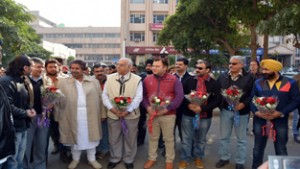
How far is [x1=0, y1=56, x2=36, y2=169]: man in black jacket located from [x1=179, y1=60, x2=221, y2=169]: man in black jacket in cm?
259

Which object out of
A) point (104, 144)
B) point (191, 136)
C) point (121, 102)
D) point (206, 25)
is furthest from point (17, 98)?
point (206, 25)

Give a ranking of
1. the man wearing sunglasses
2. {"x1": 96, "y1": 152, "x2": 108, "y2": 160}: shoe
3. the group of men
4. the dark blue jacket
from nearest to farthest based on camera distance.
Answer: the dark blue jacket
the group of men
the man wearing sunglasses
{"x1": 96, "y1": 152, "x2": 108, "y2": 160}: shoe

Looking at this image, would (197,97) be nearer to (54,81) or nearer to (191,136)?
(191,136)

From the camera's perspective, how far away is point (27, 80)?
4164 millimetres

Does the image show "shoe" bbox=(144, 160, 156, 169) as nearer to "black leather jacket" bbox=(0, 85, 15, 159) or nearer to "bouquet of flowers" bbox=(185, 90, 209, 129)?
"bouquet of flowers" bbox=(185, 90, 209, 129)

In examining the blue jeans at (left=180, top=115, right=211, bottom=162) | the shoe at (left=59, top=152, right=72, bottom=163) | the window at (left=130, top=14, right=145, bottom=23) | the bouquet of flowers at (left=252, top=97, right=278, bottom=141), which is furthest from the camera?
the window at (left=130, top=14, right=145, bottom=23)

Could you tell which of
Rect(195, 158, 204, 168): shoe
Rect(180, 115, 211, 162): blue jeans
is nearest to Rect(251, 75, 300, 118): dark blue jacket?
Rect(180, 115, 211, 162): blue jeans

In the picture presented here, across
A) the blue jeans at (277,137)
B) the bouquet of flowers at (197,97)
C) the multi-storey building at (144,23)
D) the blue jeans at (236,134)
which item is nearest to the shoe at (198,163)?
the blue jeans at (236,134)

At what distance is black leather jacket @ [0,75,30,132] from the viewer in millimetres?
3732

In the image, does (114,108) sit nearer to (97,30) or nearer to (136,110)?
(136,110)

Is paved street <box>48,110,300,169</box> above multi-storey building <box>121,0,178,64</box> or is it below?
below

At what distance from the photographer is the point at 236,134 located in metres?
5.09

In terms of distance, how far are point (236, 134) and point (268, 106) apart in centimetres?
106

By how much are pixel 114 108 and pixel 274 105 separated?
253 centimetres
